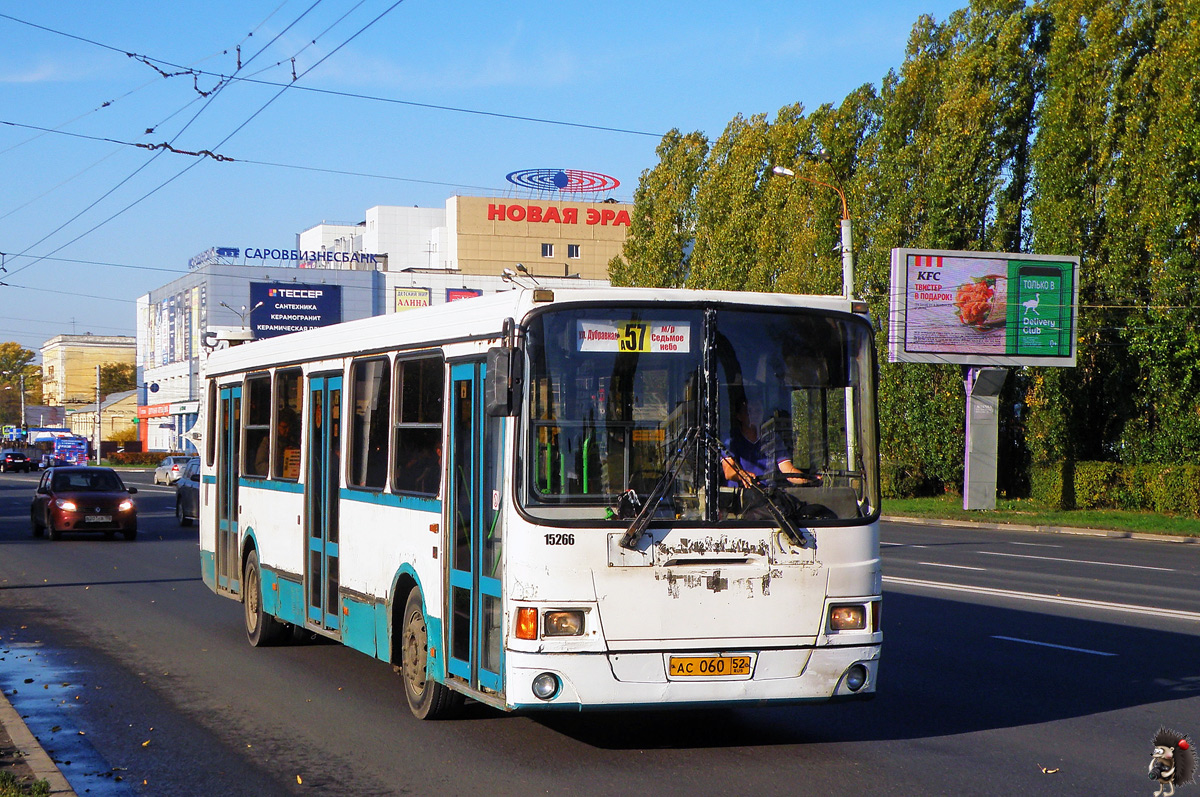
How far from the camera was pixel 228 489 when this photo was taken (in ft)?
45.2

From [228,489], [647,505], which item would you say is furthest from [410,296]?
[647,505]

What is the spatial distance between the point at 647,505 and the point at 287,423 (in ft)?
17.1

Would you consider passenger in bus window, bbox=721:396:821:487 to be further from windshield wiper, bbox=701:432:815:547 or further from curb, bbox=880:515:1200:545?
curb, bbox=880:515:1200:545

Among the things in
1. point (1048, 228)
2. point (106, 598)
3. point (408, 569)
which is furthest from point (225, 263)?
point (408, 569)

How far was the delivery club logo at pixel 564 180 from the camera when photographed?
376 ft

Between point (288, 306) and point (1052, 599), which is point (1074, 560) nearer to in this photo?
point (1052, 599)

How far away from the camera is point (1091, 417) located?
135 ft

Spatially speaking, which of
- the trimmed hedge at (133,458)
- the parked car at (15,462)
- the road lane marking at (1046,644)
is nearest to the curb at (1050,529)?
the road lane marking at (1046,644)

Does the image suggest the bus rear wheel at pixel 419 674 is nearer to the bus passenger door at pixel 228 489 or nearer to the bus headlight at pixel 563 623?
the bus headlight at pixel 563 623

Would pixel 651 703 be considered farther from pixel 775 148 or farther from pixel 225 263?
pixel 225 263

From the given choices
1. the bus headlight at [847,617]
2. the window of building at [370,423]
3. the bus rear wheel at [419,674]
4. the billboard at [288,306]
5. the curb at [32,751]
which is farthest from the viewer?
the billboard at [288,306]

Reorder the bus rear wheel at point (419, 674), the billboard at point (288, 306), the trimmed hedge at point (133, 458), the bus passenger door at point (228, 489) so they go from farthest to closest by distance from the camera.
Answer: the trimmed hedge at point (133, 458)
the billboard at point (288, 306)
the bus passenger door at point (228, 489)
the bus rear wheel at point (419, 674)

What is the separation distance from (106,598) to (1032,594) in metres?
11.1

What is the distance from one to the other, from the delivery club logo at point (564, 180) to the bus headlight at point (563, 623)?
10838cm
